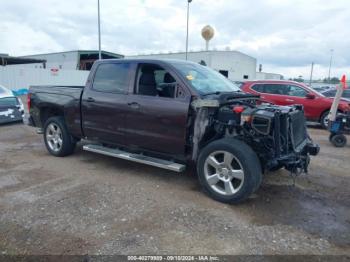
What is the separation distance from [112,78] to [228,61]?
A: 1230 inches

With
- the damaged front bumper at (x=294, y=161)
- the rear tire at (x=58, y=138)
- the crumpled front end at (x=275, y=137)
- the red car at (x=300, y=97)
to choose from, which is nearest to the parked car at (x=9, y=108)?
the rear tire at (x=58, y=138)

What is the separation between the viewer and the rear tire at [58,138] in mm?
5883

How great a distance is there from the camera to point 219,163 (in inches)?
157

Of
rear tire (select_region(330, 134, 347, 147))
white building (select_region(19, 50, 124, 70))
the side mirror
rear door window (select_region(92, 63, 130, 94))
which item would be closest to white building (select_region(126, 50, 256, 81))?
white building (select_region(19, 50, 124, 70))

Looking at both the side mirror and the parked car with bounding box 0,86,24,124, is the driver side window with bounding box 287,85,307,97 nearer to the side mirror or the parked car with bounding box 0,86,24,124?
the side mirror

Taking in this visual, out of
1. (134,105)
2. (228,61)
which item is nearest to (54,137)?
(134,105)

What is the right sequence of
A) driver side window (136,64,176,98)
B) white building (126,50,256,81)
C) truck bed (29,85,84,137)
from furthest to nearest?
white building (126,50,256,81) < truck bed (29,85,84,137) < driver side window (136,64,176,98)

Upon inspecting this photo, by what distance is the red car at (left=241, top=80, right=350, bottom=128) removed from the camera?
1023cm

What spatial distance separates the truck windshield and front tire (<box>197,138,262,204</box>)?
35.9 inches

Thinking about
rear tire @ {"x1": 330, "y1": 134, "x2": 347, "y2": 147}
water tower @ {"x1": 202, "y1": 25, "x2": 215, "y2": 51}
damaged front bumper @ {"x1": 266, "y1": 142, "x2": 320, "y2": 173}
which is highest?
water tower @ {"x1": 202, "y1": 25, "x2": 215, "y2": 51}

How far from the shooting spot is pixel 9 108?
933cm

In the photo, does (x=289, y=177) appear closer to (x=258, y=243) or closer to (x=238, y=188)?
(x=238, y=188)

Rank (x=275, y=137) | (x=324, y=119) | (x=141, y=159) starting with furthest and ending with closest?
(x=324, y=119) < (x=141, y=159) < (x=275, y=137)

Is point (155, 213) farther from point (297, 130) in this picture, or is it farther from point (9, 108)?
point (9, 108)
